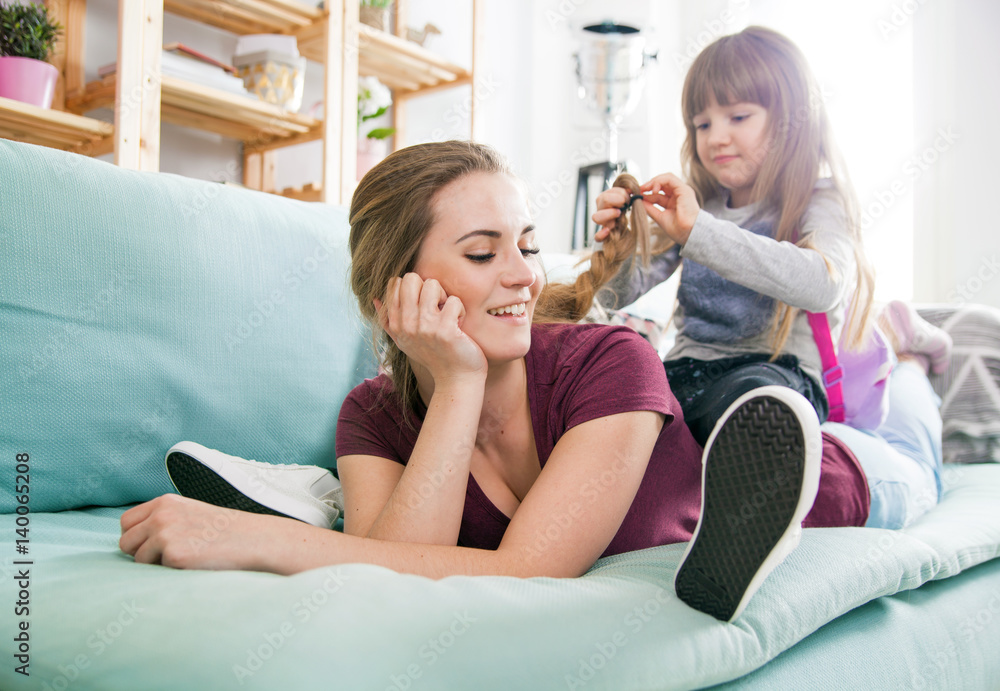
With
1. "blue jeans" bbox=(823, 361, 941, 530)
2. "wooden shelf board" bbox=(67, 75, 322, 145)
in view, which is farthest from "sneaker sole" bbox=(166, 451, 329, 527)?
"wooden shelf board" bbox=(67, 75, 322, 145)

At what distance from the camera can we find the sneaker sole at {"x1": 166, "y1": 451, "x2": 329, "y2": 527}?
85 cm

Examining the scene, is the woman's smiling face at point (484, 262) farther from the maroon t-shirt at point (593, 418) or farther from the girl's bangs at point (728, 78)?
the girl's bangs at point (728, 78)

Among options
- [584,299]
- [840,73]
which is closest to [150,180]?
[584,299]

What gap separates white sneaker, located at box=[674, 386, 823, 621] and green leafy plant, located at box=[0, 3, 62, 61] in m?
2.02

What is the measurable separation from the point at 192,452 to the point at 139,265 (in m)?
0.30

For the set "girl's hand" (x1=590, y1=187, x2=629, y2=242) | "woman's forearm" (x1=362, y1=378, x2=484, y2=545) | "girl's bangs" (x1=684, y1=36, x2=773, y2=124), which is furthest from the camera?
"girl's bangs" (x1=684, y1=36, x2=773, y2=124)

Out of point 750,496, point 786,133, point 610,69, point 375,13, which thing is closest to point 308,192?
point 375,13

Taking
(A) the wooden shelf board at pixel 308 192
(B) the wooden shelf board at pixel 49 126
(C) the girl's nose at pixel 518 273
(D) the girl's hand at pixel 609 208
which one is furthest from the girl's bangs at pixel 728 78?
(B) the wooden shelf board at pixel 49 126

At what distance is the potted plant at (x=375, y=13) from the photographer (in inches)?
100

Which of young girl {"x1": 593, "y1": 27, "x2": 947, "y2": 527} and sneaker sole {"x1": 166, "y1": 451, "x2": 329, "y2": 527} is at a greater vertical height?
young girl {"x1": 593, "y1": 27, "x2": 947, "y2": 527}

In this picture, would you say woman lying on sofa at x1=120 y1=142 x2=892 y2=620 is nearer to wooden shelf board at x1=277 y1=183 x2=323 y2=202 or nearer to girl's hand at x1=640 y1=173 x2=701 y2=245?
girl's hand at x1=640 y1=173 x2=701 y2=245

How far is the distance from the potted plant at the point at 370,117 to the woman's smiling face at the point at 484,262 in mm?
1881

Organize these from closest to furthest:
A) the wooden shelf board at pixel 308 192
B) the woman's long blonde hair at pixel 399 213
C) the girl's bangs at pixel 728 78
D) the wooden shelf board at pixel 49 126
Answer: the woman's long blonde hair at pixel 399 213, the girl's bangs at pixel 728 78, the wooden shelf board at pixel 49 126, the wooden shelf board at pixel 308 192

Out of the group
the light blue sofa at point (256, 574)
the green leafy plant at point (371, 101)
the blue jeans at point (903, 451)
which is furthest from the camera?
the green leafy plant at point (371, 101)
